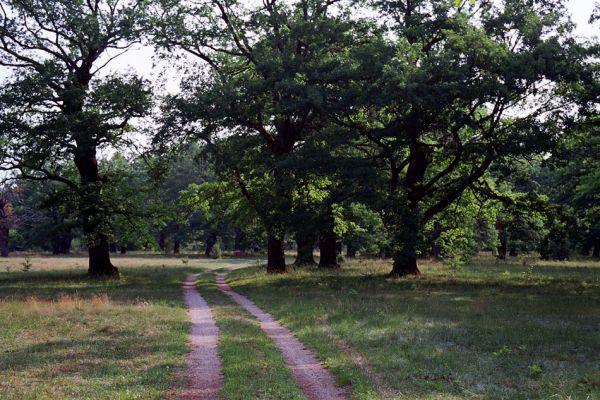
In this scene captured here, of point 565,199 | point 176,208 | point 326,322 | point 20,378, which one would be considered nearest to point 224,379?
point 20,378

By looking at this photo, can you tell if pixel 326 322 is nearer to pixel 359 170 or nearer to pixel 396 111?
pixel 359 170

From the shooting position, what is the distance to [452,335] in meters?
14.7

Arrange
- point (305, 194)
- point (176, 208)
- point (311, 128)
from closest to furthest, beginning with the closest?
point (305, 194) < point (311, 128) < point (176, 208)

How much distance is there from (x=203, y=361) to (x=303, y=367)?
7.22 feet

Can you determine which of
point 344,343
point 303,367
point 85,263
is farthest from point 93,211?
point 303,367

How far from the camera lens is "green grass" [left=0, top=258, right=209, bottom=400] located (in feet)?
32.3

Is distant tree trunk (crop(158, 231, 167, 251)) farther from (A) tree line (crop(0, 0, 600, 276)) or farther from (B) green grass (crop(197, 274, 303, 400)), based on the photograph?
(B) green grass (crop(197, 274, 303, 400))

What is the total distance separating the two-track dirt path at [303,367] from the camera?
31.6 feet

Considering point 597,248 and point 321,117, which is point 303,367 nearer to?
point 321,117

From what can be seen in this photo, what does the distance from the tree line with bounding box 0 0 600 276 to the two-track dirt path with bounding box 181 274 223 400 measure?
11.6 meters

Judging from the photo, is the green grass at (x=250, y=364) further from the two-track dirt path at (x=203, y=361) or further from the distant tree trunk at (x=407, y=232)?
the distant tree trunk at (x=407, y=232)

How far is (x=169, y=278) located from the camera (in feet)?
128

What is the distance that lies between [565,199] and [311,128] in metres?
43.3

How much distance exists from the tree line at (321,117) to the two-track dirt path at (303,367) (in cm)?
1192
